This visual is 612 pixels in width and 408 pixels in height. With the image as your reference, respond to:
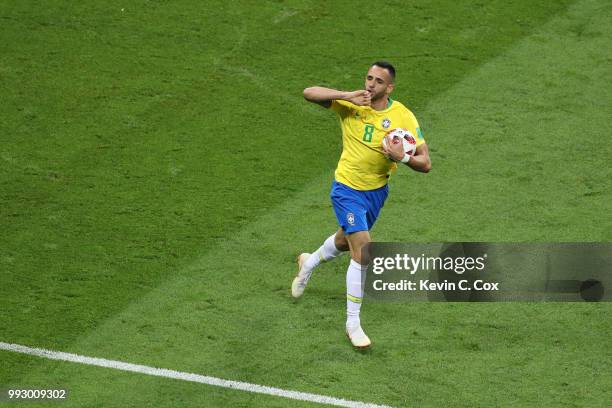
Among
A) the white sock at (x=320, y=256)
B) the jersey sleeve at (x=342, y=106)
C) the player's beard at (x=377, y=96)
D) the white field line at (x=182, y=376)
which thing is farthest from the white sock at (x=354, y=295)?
the player's beard at (x=377, y=96)

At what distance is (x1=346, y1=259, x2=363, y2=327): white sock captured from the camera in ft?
32.1

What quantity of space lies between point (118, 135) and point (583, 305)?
561 centimetres

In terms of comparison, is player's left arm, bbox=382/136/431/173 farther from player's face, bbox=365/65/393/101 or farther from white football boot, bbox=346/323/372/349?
white football boot, bbox=346/323/372/349

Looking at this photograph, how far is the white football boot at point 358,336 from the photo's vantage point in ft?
31.8

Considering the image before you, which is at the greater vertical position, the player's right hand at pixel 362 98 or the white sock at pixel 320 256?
the player's right hand at pixel 362 98

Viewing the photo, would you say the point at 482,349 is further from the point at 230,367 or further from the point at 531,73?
the point at 531,73

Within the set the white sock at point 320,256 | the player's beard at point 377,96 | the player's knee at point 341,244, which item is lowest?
the white sock at point 320,256

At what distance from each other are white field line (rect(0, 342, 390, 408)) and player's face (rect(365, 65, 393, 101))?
102 inches

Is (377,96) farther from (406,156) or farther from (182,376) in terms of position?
(182,376)

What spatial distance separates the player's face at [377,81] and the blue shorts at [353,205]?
0.85 metres

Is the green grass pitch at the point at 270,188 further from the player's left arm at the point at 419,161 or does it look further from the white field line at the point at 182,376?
the player's left arm at the point at 419,161

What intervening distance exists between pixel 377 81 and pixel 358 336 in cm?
219

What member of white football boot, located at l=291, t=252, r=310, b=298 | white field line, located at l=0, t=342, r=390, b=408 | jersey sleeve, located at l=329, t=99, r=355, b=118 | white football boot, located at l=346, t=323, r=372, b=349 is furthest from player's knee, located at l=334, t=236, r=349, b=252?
white field line, located at l=0, t=342, r=390, b=408

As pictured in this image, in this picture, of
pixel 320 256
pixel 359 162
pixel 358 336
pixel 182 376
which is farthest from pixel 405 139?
pixel 182 376
